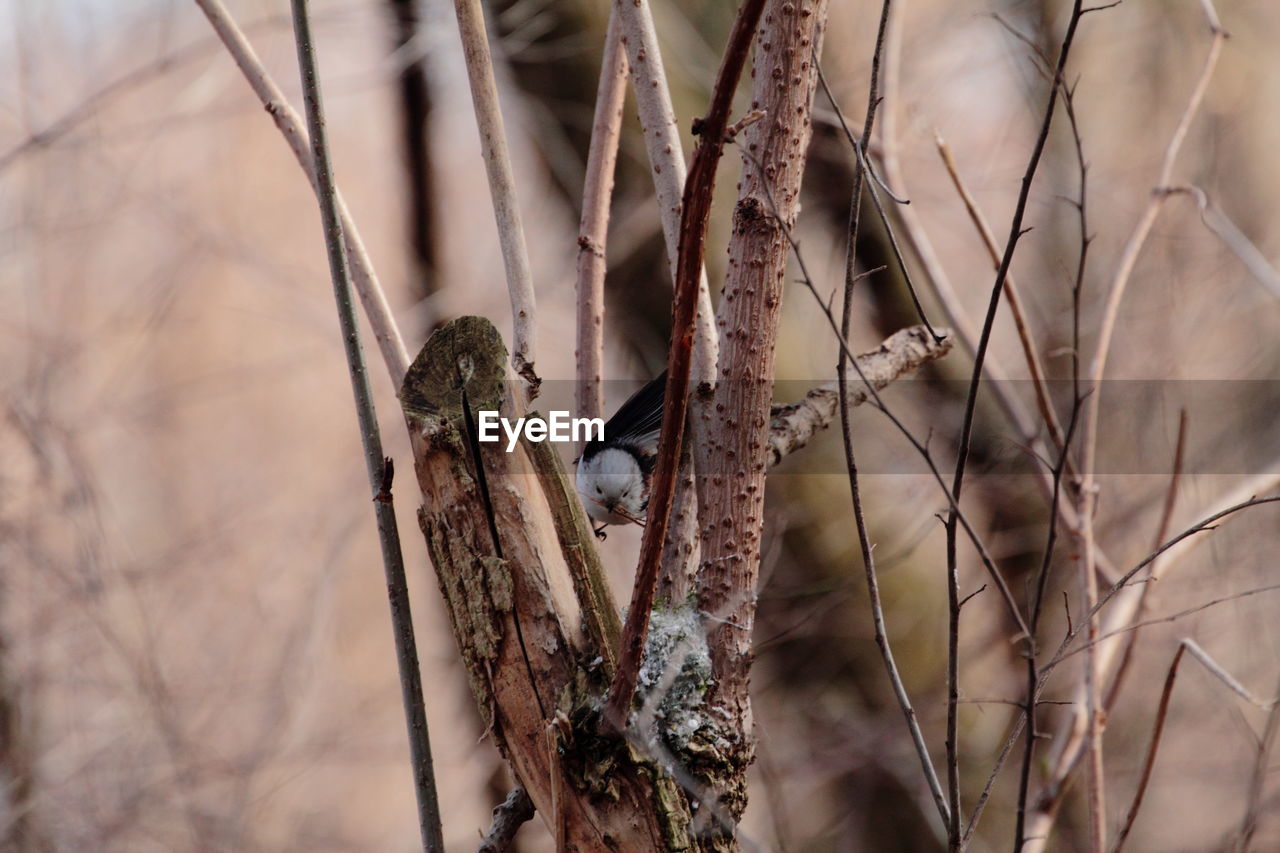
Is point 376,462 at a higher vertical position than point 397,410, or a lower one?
lower

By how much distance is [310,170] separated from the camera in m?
0.70

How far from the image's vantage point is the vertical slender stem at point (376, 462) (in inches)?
23.0

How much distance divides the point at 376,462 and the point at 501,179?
0.24 meters

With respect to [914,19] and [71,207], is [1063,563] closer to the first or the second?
[914,19]

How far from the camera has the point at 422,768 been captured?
1.95 ft

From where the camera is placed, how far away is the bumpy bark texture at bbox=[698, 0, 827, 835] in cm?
63

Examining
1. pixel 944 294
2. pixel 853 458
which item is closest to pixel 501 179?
pixel 853 458

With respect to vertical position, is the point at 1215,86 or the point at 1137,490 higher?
the point at 1215,86

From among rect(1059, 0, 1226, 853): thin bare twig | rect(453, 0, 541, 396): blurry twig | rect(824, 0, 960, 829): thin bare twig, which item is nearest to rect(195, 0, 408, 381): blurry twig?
rect(453, 0, 541, 396): blurry twig

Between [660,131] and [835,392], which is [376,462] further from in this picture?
[835,392]

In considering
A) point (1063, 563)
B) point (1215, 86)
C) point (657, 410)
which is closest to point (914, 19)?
point (1215, 86)

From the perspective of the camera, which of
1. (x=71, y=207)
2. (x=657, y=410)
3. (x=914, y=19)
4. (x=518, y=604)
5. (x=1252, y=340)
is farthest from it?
(x=1252, y=340)

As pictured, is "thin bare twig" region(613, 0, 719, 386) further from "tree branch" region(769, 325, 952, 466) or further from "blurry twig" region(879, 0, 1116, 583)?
"blurry twig" region(879, 0, 1116, 583)

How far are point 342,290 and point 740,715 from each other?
382 millimetres
